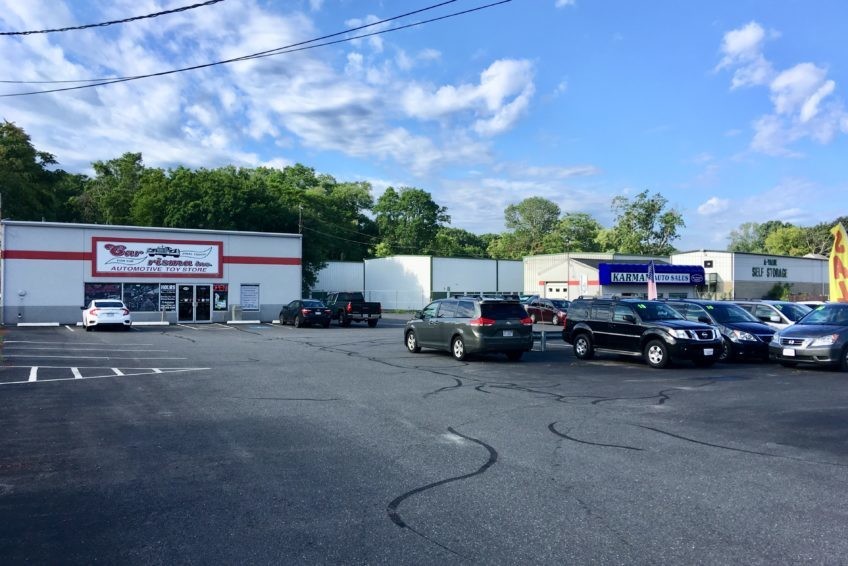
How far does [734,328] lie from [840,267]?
916 centimetres

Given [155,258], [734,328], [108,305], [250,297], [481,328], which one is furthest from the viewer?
[250,297]

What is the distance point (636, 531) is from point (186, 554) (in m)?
3.31

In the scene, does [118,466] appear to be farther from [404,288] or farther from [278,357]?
[404,288]

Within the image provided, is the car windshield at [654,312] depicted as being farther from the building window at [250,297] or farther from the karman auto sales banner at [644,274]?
the karman auto sales banner at [644,274]

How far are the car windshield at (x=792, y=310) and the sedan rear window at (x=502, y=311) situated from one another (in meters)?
9.25

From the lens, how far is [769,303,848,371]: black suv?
49.9ft

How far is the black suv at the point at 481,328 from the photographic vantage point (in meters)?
17.0

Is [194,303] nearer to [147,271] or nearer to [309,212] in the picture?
[147,271]

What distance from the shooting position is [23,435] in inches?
319

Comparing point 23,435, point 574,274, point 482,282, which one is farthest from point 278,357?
point 482,282

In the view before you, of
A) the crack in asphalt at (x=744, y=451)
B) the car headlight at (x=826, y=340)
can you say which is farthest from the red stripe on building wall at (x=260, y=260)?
the crack in asphalt at (x=744, y=451)

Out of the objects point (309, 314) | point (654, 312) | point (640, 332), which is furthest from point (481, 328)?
point (309, 314)

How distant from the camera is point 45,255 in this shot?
33031 millimetres

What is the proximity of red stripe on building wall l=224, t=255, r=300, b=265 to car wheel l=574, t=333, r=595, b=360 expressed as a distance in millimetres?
24659
